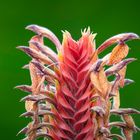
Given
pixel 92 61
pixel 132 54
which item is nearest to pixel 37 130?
pixel 92 61

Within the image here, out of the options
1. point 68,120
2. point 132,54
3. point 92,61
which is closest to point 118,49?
point 92,61

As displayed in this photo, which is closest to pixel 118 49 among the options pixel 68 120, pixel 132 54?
pixel 68 120

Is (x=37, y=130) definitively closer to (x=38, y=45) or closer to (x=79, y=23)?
(x=38, y=45)

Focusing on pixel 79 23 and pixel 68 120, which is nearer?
pixel 68 120

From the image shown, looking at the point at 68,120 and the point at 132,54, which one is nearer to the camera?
the point at 68,120

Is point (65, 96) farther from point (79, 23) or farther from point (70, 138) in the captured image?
point (79, 23)

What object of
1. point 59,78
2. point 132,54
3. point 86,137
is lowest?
point 86,137

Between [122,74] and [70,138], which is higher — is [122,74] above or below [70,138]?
above
